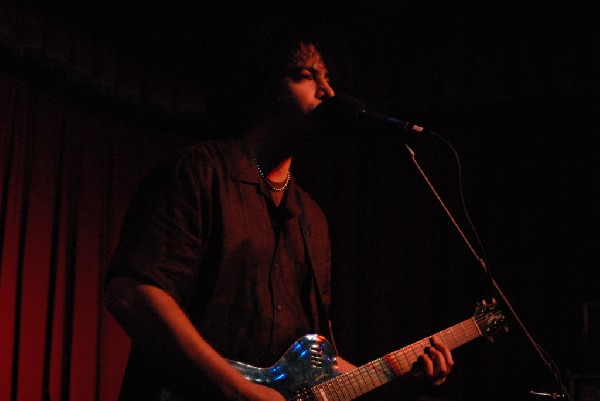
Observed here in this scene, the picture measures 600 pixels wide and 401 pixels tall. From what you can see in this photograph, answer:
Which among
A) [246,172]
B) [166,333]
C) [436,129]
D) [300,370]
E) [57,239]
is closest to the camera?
[166,333]

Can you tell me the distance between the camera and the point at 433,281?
4332mm

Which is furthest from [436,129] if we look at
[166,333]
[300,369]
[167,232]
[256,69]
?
[166,333]

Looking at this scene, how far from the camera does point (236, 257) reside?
1.82 m

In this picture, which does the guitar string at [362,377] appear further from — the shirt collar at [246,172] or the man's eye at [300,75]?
the man's eye at [300,75]

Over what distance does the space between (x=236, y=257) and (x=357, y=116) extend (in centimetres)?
61

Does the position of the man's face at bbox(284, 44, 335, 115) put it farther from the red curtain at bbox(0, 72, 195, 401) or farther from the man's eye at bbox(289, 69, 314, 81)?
the red curtain at bbox(0, 72, 195, 401)

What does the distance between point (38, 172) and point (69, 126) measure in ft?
1.41

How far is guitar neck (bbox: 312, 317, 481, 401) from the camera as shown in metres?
1.86

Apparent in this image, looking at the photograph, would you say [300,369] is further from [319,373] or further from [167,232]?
[167,232]

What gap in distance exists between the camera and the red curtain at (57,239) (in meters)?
3.63

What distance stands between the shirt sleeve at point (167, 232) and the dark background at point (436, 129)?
2183mm

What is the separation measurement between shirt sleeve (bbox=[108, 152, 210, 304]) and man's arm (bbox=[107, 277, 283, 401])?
40mm

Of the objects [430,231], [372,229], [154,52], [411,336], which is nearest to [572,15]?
[430,231]

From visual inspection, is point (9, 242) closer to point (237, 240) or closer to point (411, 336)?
point (237, 240)
